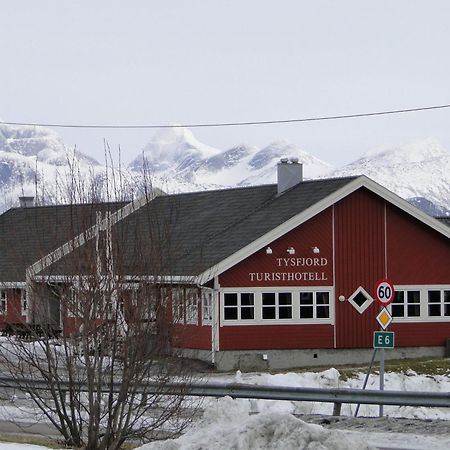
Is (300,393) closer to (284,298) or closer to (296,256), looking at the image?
(284,298)

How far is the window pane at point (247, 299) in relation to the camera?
36.4m

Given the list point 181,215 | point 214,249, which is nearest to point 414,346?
point 214,249

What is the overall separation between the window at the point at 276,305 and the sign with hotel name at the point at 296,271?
1.51 feet

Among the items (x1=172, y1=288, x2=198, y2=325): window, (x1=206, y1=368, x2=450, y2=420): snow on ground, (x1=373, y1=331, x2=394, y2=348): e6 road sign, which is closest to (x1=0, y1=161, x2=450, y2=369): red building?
(x1=206, y1=368, x2=450, y2=420): snow on ground

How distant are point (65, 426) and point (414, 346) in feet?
74.0

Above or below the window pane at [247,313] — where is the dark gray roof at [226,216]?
above

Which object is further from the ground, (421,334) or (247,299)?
(247,299)

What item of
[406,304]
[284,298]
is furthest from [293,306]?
[406,304]

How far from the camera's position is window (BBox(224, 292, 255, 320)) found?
36156 mm

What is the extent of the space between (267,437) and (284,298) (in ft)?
76.4

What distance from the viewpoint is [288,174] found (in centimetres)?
4112

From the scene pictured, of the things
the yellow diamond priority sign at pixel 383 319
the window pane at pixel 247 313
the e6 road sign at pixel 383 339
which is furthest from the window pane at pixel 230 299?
the e6 road sign at pixel 383 339

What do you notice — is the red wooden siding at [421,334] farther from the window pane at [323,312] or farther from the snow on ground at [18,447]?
the snow on ground at [18,447]

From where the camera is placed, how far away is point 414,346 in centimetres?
3844
